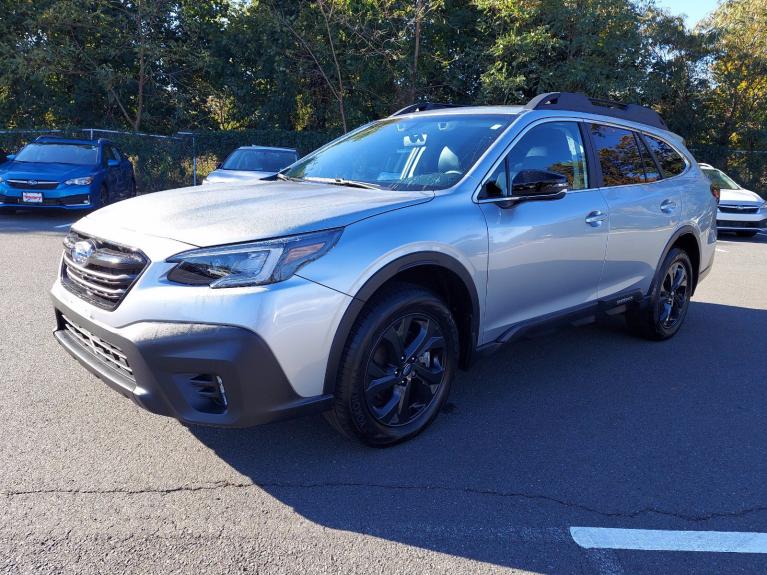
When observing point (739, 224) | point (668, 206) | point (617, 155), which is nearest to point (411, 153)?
point (617, 155)

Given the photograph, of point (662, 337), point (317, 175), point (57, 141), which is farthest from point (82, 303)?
point (57, 141)

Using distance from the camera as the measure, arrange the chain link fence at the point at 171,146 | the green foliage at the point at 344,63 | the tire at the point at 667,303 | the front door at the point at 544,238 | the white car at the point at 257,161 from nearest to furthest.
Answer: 1. the front door at the point at 544,238
2. the tire at the point at 667,303
3. the white car at the point at 257,161
4. the chain link fence at the point at 171,146
5. the green foliage at the point at 344,63

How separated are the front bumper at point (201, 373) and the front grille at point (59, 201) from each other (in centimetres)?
945

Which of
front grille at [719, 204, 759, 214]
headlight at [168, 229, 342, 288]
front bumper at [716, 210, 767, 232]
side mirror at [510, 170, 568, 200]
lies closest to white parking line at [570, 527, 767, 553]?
headlight at [168, 229, 342, 288]

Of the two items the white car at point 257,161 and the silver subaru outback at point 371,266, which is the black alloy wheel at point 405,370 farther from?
the white car at point 257,161

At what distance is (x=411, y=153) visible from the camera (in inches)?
156

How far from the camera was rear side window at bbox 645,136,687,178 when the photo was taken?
5096mm

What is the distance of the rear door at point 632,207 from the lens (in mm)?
4426

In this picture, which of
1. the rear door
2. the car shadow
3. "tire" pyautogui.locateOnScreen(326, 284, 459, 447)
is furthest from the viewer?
the rear door

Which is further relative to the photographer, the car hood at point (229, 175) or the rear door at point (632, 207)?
the car hood at point (229, 175)

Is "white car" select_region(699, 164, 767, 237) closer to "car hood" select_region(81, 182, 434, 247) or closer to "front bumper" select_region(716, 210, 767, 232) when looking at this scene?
"front bumper" select_region(716, 210, 767, 232)

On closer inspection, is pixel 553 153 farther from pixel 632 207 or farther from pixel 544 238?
pixel 632 207

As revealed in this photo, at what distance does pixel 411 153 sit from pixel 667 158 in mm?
2485

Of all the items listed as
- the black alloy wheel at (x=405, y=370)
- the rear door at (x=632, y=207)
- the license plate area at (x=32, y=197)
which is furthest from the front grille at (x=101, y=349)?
the license plate area at (x=32, y=197)
